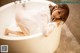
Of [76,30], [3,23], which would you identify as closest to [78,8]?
[76,30]

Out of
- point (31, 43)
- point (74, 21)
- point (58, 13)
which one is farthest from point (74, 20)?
point (31, 43)

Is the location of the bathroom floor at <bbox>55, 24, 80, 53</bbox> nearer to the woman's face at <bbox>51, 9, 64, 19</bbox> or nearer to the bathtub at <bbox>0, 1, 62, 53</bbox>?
the bathtub at <bbox>0, 1, 62, 53</bbox>

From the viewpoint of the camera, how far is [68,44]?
1.57 meters

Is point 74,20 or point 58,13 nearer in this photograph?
point 58,13

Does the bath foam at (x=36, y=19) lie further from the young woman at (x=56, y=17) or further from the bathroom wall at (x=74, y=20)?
the bathroom wall at (x=74, y=20)

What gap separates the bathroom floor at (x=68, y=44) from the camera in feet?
4.92

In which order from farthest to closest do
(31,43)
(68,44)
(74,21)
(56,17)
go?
(74,21)
(68,44)
(56,17)
(31,43)

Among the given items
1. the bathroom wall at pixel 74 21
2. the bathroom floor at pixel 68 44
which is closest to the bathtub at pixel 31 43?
the bathroom floor at pixel 68 44

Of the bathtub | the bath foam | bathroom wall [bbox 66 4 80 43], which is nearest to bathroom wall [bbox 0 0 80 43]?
bathroom wall [bbox 66 4 80 43]

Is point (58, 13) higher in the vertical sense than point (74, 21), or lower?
higher

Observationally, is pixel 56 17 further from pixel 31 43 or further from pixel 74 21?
pixel 74 21

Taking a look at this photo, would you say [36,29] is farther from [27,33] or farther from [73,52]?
[73,52]

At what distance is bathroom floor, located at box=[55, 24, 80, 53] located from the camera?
1.50 metres

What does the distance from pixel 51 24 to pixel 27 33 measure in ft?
0.82
